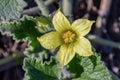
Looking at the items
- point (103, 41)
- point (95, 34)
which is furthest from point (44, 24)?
point (95, 34)

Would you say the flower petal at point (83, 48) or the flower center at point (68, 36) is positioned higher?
the flower center at point (68, 36)

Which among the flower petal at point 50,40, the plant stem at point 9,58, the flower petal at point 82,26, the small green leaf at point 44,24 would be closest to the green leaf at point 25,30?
the small green leaf at point 44,24

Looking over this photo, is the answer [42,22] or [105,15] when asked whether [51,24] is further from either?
[105,15]

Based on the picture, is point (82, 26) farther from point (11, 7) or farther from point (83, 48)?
point (11, 7)

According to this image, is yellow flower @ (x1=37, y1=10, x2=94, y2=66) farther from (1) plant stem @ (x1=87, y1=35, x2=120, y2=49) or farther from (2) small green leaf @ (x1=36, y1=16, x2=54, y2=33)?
(1) plant stem @ (x1=87, y1=35, x2=120, y2=49)

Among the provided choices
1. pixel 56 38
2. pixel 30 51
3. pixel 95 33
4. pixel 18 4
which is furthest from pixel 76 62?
pixel 95 33

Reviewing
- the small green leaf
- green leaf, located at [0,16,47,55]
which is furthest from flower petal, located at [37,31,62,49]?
green leaf, located at [0,16,47,55]

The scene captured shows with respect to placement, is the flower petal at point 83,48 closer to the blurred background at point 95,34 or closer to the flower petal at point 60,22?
the flower petal at point 60,22
